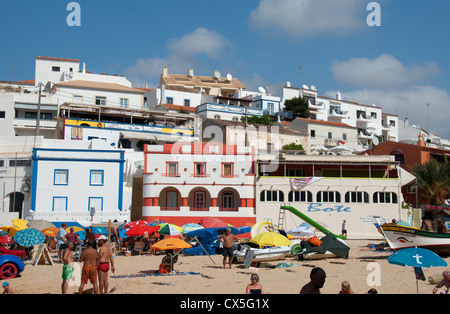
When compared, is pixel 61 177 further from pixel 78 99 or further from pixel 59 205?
pixel 78 99

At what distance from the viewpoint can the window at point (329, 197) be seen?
37.2m

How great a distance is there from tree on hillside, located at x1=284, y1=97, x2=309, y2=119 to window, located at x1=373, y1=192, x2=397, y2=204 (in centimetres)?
3265

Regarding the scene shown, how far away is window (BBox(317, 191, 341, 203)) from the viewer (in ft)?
122

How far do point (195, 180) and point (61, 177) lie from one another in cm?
1047

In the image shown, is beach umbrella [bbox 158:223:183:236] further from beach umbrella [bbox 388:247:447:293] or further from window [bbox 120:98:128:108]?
window [bbox 120:98:128:108]

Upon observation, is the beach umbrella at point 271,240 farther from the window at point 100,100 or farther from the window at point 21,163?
the window at point 100,100

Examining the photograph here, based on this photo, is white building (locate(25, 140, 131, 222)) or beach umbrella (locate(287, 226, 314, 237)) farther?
white building (locate(25, 140, 131, 222))

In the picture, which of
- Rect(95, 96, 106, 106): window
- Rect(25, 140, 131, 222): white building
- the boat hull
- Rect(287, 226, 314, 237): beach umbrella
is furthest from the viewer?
Rect(95, 96, 106, 106): window

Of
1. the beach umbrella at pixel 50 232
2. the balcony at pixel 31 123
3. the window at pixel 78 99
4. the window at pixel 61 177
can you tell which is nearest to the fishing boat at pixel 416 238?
the beach umbrella at pixel 50 232

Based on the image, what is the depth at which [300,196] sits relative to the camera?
3731 cm

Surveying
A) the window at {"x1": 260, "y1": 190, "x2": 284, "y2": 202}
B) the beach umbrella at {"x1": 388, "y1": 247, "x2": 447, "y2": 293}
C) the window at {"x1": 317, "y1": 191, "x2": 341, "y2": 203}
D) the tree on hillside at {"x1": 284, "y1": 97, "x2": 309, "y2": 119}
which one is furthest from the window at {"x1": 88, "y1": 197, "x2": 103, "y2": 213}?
the tree on hillside at {"x1": 284, "y1": 97, "x2": 309, "y2": 119}

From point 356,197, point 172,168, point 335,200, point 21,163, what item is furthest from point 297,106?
point 21,163

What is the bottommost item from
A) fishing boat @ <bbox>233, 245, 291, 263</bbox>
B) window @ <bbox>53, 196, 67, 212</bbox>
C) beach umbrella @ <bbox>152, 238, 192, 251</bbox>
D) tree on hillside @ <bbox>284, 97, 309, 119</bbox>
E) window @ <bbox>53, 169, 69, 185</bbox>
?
fishing boat @ <bbox>233, 245, 291, 263</bbox>
